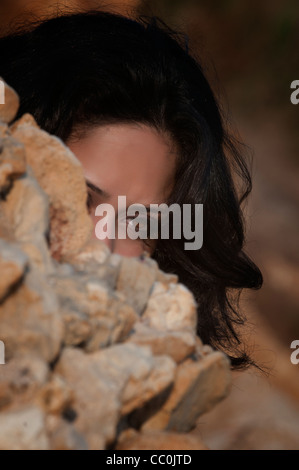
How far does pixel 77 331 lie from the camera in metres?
0.44

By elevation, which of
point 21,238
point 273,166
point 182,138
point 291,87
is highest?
point 291,87

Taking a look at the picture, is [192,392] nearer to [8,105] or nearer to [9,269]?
[9,269]

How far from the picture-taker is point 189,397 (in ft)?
1.69

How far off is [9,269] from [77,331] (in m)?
0.07

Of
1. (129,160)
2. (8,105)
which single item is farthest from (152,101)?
(8,105)

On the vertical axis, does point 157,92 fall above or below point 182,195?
above

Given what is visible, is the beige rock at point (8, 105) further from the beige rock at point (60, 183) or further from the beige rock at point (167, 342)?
the beige rock at point (167, 342)

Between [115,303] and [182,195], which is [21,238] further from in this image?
[182,195]

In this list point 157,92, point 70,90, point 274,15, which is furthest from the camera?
point 274,15

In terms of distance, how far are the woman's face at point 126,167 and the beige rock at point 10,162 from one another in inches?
23.2

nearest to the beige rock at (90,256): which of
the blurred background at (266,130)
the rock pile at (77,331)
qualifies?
the rock pile at (77,331)
